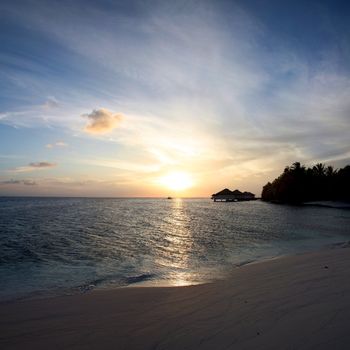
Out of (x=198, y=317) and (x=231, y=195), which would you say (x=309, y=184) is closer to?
(x=231, y=195)

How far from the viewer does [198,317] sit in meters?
6.83

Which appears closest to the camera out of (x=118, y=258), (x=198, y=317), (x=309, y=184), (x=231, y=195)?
(x=198, y=317)

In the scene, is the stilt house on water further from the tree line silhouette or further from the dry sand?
the dry sand

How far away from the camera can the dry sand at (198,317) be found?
17.9ft

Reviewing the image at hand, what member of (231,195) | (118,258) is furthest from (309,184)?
(118,258)

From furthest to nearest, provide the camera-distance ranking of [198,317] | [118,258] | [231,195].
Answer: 1. [231,195]
2. [118,258]
3. [198,317]

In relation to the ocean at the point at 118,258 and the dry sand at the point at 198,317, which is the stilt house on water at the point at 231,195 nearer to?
the ocean at the point at 118,258

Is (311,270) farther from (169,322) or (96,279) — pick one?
(96,279)

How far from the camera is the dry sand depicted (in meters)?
5.45

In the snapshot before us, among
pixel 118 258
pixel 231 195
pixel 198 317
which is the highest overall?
pixel 231 195

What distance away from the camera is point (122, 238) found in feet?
81.7

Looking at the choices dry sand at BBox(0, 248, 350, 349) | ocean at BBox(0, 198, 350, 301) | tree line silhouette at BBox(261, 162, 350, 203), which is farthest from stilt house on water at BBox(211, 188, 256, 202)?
dry sand at BBox(0, 248, 350, 349)

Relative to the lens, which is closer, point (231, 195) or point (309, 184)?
point (309, 184)

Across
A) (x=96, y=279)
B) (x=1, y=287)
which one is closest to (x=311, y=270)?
(x=96, y=279)
